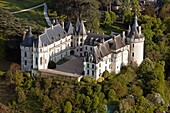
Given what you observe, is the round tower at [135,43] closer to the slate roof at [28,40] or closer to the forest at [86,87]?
the forest at [86,87]

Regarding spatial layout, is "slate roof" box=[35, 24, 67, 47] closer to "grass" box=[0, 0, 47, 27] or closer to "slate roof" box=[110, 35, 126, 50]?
"slate roof" box=[110, 35, 126, 50]

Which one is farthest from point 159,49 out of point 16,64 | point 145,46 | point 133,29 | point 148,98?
point 16,64

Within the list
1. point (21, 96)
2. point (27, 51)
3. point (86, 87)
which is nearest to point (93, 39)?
point (86, 87)

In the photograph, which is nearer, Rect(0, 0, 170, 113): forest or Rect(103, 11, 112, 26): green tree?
Rect(0, 0, 170, 113): forest

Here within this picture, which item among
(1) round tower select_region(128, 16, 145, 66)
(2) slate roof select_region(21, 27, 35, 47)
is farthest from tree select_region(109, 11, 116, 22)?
(2) slate roof select_region(21, 27, 35, 47)

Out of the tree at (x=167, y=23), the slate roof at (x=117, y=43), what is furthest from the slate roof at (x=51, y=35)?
the tree at (x=167, y=23)
